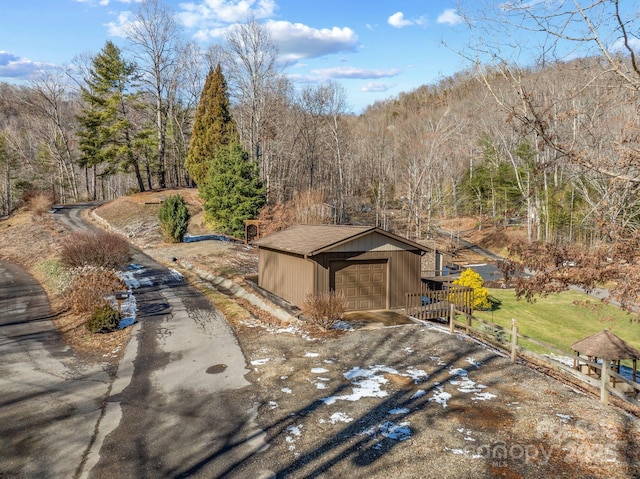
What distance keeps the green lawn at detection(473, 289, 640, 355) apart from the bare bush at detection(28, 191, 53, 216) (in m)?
37.5

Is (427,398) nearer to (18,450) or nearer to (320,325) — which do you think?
(320,325)

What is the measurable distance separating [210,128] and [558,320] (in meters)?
35.3

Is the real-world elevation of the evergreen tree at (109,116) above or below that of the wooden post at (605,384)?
above

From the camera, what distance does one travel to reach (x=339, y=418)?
26.3ft

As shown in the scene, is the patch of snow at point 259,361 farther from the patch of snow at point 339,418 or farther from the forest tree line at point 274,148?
the forest tree line at point 274,148

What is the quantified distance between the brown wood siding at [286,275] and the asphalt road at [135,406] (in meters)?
3.39

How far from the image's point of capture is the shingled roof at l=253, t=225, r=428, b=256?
52.1 ft

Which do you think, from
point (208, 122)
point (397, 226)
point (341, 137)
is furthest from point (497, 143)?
point (208, 122)

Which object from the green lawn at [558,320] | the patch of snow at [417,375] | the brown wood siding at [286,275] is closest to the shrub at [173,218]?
the brown wood siding at [286,275]

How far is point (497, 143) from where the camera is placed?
48.2 m

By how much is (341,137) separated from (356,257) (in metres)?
33.8

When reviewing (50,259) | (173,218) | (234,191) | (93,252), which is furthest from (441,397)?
(173,218)

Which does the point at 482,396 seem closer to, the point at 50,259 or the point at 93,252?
the point at 93,252

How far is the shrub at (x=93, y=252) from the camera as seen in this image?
20047 millimetres
